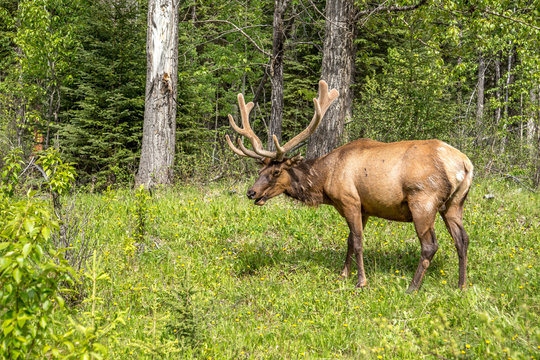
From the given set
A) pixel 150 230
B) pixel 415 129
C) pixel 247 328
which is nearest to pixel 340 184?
pixel 247 328

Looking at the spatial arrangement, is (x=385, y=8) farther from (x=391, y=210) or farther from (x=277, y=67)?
(x=391, y=210)

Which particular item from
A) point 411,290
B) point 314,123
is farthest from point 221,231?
point 411,290

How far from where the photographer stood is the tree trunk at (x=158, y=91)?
372 inches

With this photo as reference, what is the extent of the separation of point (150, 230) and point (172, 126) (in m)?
3.37

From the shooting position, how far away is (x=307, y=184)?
20.2 feet

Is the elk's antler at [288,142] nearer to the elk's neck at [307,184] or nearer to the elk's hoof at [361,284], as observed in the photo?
the elk's neck at [307,184]

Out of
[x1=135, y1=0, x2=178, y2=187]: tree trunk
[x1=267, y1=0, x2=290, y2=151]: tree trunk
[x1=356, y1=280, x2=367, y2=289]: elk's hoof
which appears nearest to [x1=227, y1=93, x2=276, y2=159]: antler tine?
[x1=356, y1=280, x2=367, y2=289]: elk's hoof

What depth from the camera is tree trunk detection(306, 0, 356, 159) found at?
843 cm

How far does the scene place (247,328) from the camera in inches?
174

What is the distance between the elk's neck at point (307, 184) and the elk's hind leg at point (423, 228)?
1339 millimetres

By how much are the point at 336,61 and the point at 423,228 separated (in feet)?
14.5

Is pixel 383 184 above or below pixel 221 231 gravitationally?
above

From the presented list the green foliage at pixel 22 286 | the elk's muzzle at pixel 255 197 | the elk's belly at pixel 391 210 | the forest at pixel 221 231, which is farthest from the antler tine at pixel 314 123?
the green foliage at pixel 22 286

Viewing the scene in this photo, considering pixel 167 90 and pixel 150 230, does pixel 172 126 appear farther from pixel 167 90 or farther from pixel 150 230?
pixel 150 230
